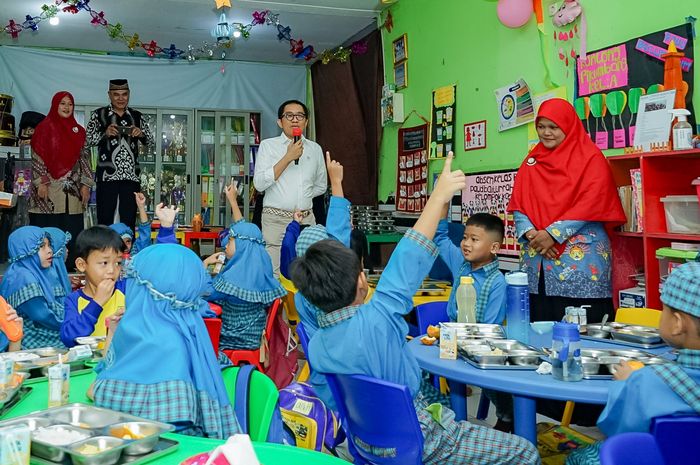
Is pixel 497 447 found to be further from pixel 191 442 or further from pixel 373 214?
pixel 373 214

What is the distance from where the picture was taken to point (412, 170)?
6402 mm

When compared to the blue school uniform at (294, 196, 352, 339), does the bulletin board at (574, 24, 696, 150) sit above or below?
above

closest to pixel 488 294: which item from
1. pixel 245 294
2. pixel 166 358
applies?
pixel 245 294

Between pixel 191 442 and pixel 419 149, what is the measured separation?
5.09 meters

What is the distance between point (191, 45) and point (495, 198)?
5.39 metres

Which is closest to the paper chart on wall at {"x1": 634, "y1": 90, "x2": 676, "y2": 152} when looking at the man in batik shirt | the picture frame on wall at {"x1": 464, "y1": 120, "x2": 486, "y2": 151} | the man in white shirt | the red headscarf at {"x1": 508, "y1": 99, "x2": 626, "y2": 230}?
the red headscarf at {"x1": 508, "y1": 99, "x2": 626, "y2": 230}

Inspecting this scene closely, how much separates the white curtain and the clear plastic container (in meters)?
7.12

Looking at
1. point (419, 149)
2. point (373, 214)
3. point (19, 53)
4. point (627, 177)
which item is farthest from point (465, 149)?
point (19, 53)

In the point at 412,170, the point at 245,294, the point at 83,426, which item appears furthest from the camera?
the point at 412,170

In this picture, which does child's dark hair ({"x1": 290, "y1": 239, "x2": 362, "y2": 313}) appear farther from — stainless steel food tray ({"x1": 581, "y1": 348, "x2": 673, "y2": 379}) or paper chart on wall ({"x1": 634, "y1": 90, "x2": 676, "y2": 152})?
paper chart on wall ({"x1": 634, "y1": 90, "x2": 676, "y2": 152})

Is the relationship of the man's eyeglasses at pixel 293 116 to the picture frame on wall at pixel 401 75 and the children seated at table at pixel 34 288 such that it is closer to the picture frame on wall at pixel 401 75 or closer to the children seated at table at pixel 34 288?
the picture frame on wall at pixel 401 75

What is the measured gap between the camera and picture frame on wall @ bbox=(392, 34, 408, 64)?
6.59 meters

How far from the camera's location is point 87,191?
742 cm

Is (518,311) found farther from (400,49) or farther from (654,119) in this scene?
(400,49)
